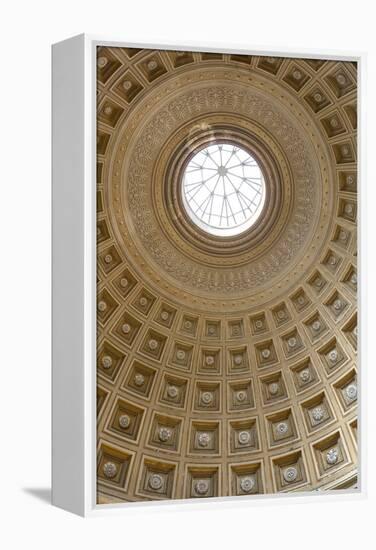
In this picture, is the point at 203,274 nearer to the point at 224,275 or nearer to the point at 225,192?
the point at 224,275

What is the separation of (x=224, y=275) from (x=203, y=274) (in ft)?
0.92

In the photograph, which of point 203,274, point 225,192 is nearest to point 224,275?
point 203,274

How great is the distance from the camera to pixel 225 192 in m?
16.0

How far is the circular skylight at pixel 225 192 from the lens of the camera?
15977 millimetres

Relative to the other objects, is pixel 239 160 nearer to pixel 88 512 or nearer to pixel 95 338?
pixel 95 338

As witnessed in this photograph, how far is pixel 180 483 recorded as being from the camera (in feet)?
49.1

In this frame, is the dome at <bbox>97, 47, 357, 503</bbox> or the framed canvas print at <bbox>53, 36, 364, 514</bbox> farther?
the dome at <bbox>97, 47, 357, 503</bbox>

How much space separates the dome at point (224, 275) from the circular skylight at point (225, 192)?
0.8 inches

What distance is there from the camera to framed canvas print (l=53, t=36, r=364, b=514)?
47.6 feet

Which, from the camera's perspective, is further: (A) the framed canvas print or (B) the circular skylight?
(B) the circular skylight

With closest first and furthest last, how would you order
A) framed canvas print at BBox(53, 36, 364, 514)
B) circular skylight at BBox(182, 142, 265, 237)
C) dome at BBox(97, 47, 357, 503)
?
framed canvas print at BBox(53, 36, 364, 514) < dome at BBox(97, 47, 357, 503) < circular skylight at BBox(182, 142, 265, 237)

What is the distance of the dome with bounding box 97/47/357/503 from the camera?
48.4ft

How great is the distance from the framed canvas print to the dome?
20 millimetres

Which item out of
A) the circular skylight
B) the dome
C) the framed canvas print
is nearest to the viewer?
the framed canvas print
